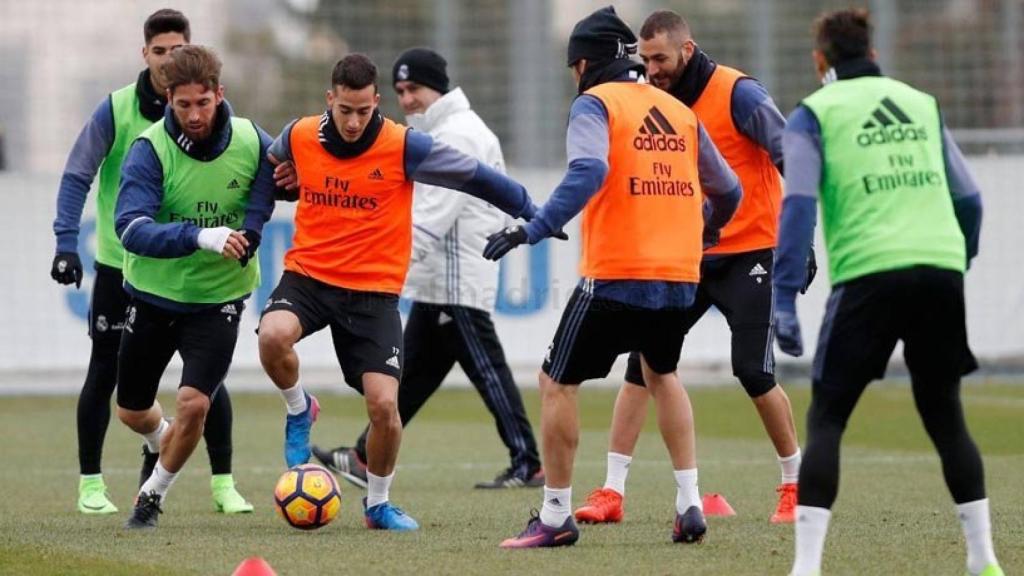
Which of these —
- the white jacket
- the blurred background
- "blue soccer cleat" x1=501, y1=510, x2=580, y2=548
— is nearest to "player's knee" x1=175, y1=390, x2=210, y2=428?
"blue soccer cleat" x1=501, y1=510, x2=580, y2=548

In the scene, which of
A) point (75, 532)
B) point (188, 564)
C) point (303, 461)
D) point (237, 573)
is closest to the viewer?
point (237, 573)

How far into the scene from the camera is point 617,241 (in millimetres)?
7691

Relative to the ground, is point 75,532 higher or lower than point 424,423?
higher

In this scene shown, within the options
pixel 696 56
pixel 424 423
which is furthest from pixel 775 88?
pixel 696 56

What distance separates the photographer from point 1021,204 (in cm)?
1933

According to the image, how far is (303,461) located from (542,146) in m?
13.2

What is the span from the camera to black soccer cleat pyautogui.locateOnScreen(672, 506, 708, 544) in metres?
7.87

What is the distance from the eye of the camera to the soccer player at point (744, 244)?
8836 mm

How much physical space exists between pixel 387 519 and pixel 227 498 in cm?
128

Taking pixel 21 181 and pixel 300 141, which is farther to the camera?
pixel 21 181

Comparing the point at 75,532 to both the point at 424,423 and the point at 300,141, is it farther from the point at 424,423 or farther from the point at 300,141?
the point at 424,423

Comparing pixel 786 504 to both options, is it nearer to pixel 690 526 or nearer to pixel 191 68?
pixel 690 526

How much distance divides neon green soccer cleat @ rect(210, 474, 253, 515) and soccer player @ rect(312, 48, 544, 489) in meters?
1.71

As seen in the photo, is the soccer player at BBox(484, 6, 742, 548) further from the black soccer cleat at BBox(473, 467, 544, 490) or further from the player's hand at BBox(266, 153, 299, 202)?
the black soccer cleat at BBox(473, 467, 544, 490)
